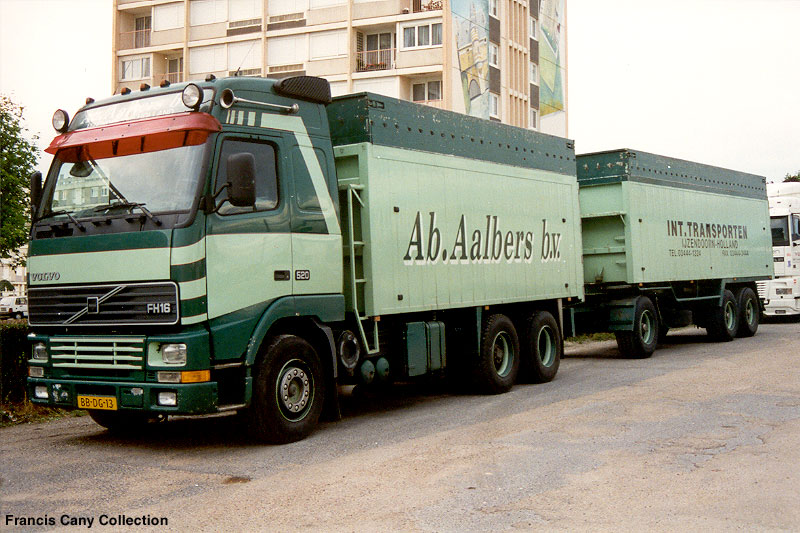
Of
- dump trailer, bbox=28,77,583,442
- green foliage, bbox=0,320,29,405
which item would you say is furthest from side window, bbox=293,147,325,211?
green foliage, bbox=0,320,29,405

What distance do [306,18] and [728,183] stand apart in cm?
2929

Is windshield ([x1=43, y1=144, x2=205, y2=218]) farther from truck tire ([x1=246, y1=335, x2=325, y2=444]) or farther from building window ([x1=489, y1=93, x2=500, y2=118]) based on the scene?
building window ([x1=489, y1=93, x2=500, y2=118])

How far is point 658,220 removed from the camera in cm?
1719

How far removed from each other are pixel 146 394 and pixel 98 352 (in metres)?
0.71

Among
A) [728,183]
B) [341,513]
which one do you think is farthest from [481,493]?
[728,183]

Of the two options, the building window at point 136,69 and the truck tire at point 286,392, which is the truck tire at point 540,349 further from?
the building window at point 136,69

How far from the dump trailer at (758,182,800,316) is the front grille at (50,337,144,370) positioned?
68.1 feet

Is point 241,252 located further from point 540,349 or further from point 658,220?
point 658,220

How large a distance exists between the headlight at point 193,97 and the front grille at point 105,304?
166 centimetres

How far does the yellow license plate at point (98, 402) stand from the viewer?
8.01m

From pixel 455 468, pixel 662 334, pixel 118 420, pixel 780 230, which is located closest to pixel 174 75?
pixel 780 230

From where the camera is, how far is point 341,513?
5957 mm

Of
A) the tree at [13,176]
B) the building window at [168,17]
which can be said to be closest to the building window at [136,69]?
the building window at [168,17]

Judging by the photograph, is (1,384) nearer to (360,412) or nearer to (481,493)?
(360,412)
